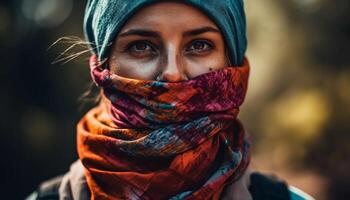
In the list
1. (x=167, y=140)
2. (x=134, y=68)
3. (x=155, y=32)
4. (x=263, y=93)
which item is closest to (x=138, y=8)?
(x=155, y=32)

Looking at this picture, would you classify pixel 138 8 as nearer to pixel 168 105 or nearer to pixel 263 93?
pixel 168 105

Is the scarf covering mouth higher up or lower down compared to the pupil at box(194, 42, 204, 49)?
lower down

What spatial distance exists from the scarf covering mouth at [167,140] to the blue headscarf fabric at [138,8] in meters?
0.12

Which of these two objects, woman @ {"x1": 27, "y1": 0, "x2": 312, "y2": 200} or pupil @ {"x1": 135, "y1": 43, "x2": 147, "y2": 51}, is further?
pupil @ {"x1": 135, "y1": 43, "x2": 147, "y2": 51}

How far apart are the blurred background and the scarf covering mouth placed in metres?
3.32

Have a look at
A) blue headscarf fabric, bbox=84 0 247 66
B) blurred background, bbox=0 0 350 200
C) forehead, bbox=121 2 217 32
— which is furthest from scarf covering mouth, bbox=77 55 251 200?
blurred background, bbox=0 0 350 200

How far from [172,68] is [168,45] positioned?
4.1 inches

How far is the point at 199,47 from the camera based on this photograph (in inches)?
Result: 86.3

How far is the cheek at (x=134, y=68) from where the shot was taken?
2141 millimetres

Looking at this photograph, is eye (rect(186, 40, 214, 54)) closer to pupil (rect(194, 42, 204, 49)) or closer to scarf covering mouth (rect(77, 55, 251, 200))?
pupil (rect(194, 42, 204, 49))

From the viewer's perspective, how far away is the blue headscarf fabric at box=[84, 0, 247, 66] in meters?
2.14

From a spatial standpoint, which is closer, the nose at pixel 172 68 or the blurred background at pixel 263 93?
the nose at pixel 172 68

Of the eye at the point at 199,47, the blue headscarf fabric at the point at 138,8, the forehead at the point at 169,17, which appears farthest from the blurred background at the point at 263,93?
the forehead at the point at 169,17

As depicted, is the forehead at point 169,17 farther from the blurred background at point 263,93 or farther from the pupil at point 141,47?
the blurred background at point 263,93
